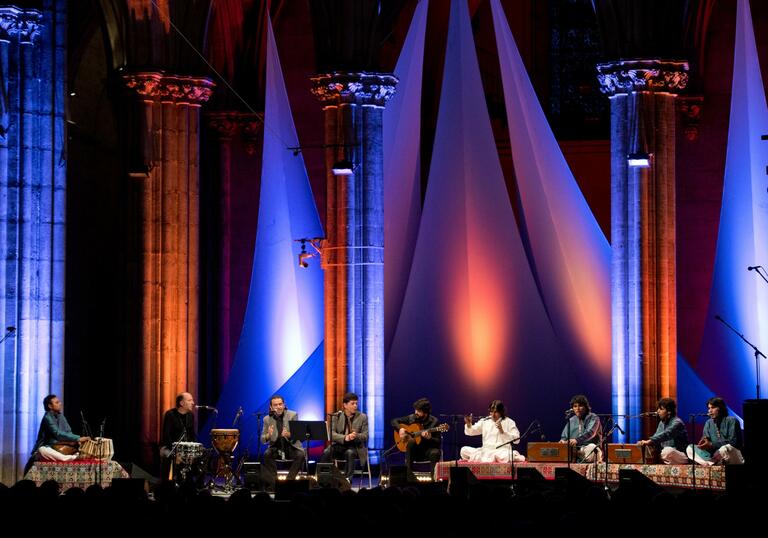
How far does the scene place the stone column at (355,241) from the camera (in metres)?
19.3

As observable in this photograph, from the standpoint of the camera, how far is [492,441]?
1734cm

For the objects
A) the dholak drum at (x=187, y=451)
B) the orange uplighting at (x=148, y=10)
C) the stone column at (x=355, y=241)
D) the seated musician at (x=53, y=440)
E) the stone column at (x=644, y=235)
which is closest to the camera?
the seated musician at (x=53, y=440)

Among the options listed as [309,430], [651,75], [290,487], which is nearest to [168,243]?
[309,430]

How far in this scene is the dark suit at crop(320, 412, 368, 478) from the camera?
17641 millimetres

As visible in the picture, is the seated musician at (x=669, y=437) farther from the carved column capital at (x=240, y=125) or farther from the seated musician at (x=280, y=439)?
the carved column capital at (x=240, y=125)

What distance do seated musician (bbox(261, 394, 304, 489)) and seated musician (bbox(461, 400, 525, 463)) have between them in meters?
1.98

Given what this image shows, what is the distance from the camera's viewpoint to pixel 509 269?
19438 millimetres

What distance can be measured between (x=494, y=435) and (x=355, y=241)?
3586 mm

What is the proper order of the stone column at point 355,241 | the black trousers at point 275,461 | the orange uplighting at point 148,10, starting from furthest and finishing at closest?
the orange uplighting at point 148,10 → the stone column at point 355,241 → the black trousers at point 275,461

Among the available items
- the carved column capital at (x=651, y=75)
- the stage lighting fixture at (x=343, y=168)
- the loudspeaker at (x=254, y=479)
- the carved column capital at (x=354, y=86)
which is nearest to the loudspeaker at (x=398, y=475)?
the loudspeaker at (x=254, y=479)

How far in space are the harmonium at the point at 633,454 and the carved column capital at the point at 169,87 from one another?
784 centimetres

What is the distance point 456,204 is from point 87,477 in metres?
6.44

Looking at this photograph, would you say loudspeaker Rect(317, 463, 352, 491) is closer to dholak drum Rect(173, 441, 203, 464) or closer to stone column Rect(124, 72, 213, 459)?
dholak drum Rect(173, 441, 203, 464)

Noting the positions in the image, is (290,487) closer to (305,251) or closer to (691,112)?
(305,251)
